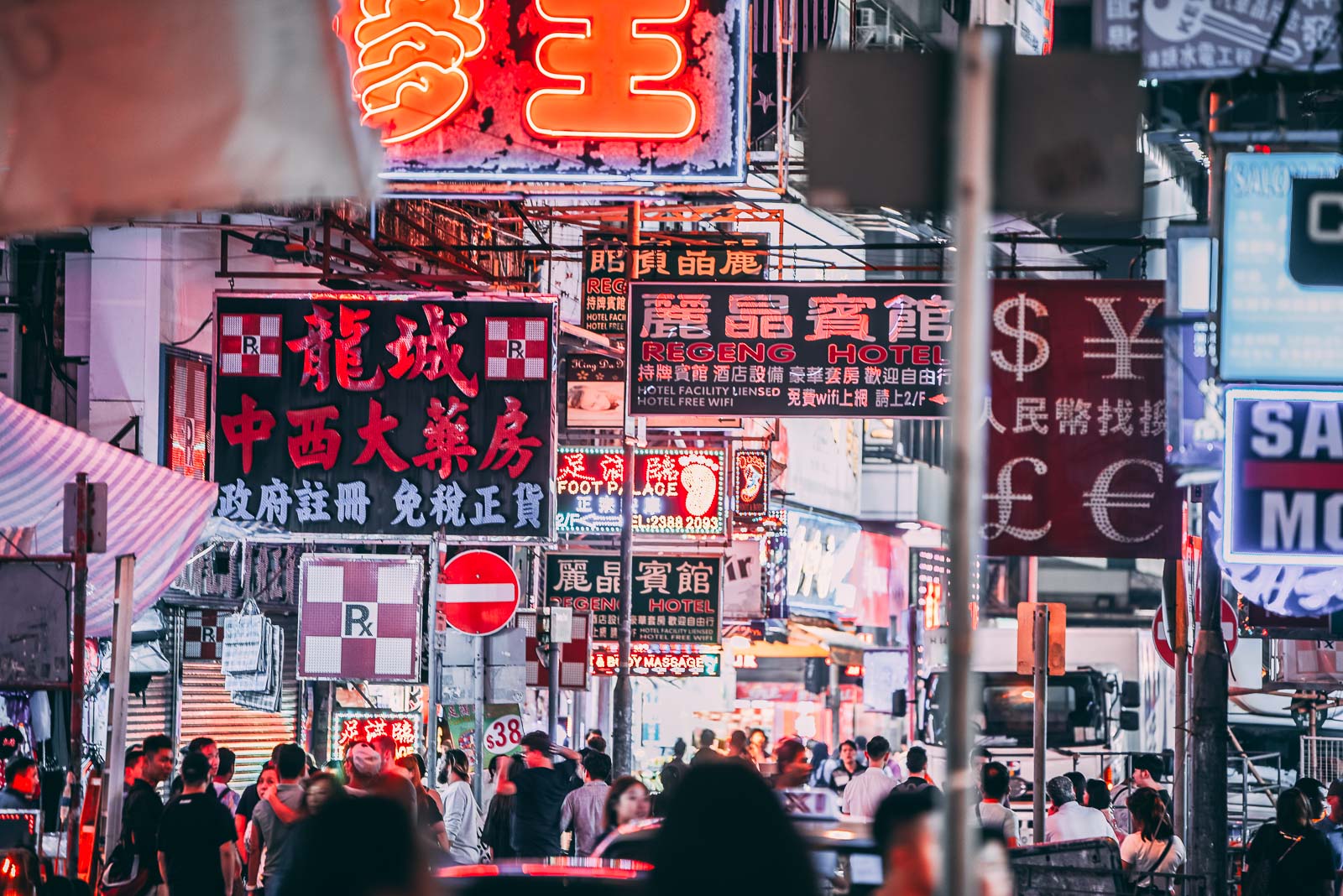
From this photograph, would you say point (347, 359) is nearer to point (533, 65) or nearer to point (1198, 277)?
point (533, 65)

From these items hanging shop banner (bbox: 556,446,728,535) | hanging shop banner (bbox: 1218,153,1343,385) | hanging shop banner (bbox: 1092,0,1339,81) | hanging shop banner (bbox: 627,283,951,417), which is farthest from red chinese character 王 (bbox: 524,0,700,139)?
hanging shop banner (bbox: 556,446,728,535)

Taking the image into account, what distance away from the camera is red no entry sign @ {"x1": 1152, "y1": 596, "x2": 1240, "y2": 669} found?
59.1 ft

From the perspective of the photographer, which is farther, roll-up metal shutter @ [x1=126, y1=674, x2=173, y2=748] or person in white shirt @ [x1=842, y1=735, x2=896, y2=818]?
roll-up metal shutter @ [x1=126, y1=674, x2=173, y2=748]

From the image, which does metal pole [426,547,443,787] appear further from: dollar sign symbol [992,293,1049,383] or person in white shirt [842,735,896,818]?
dollar sign symbol [992,293,1049,383]

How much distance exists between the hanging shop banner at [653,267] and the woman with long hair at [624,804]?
12.8 metres

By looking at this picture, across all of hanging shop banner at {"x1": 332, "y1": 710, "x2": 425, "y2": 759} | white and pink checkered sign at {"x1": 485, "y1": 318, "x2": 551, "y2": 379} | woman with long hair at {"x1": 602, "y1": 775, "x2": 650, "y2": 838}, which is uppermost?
white and pink checkered sign at {"x1": 485, "y1": 318, "x2": 551, "y2": 379}

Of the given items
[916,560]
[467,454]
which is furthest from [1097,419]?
[916,560]

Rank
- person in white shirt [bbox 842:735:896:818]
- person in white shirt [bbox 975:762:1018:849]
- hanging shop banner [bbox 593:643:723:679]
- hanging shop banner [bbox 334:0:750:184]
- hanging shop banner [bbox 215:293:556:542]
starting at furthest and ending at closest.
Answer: hanging shop banner [bbox 593:643:723:679]
hanging shop banner [bbox 215:293:556:542]
person in white shirt [bbox 842:735:896:818]
person in white shirt [bbox 975:762:1018:849]
hanging shop banner [bbox 334:0:750:184]

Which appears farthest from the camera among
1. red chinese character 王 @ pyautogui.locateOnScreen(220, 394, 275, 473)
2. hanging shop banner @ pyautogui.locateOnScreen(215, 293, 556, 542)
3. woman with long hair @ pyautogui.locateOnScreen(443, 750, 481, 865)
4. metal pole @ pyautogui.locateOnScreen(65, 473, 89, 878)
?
red chinese character 王 @ pyautogui.locateOnScreen(220, 394, 275, 473)

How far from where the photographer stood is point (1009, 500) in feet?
52.2

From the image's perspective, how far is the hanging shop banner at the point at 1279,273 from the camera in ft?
38.8

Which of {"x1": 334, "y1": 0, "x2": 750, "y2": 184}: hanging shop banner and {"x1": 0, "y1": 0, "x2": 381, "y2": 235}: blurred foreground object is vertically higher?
{"x1": 334, "y1": 0, "x2": 750, "y2": 184}: hanging shop banner

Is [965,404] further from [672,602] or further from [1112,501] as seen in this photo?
[672,602]

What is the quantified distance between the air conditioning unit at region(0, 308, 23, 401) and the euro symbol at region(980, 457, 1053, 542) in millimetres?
10911
